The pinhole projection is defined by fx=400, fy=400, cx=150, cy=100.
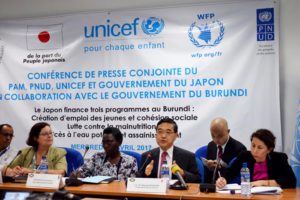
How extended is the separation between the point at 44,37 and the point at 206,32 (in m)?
1.93

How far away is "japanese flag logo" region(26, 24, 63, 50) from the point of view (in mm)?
4664

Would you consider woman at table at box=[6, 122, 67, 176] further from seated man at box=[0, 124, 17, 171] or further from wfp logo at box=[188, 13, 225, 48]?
wfp logo at box=[188, 13, 225, 48]

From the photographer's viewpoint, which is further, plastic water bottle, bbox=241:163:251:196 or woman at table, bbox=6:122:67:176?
woman at table, bbox=6:122:67:176

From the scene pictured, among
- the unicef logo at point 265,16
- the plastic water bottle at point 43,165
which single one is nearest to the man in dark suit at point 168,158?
the plastic water bottle at point 43,165

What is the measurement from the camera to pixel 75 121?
15.1 feet

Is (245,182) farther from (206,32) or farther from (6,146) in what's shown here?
(6,146)

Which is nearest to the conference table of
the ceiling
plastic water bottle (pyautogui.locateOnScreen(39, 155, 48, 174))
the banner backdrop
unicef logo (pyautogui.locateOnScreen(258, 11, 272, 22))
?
plastic water bottle (pyautogui.locateOnScreen(39, 155, 48, 174))

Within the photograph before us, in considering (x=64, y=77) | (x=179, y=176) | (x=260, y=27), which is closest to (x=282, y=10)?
(x=260, y=27)

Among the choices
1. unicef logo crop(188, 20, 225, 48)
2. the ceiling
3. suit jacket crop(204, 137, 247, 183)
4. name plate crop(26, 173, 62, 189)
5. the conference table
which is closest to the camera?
the conference table

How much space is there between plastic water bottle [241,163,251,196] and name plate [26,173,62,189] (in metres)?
1.44

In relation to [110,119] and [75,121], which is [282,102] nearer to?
[110,119]

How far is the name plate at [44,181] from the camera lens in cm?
321

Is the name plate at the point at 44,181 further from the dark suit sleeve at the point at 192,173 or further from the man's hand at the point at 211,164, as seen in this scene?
the man's hand at the point at 211,164

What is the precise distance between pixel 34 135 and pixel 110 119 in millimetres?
846
